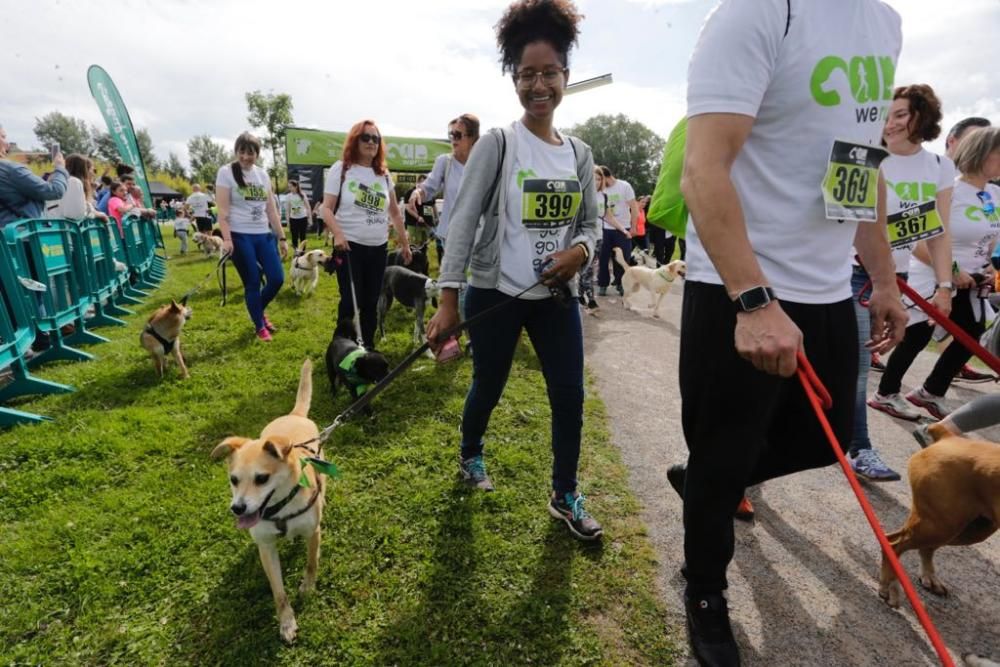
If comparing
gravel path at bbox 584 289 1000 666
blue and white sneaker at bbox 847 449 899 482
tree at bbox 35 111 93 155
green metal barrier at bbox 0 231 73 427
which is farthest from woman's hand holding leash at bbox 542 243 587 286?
tree at bbox 35 111 93 155

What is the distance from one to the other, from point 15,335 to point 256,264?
6.62 feet

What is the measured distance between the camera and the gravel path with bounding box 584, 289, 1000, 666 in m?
1.96

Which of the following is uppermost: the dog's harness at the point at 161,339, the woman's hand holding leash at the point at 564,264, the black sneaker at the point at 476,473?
the woman's hand holding leash at the point at 564,264

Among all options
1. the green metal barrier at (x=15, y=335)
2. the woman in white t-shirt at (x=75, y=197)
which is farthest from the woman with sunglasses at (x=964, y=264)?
the woman in white t-shirt at (x=75, y=197)

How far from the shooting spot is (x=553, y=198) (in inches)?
90.9

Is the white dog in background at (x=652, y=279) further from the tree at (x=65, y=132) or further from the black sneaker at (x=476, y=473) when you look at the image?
the tree at (x=65, y=132)

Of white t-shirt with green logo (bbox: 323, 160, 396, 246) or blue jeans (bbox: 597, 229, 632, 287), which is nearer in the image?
white t-shirt with green logo (bbox: 323, 160, 396, 246)

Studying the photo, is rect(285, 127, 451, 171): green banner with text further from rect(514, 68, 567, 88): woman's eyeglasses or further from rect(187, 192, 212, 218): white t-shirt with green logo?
rect(514, 68, 567, 88): woman's eyeglasses

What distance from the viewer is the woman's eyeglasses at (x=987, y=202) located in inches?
143

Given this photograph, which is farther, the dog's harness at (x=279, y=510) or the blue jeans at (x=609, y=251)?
the blue jeans at (x=609, y=251)

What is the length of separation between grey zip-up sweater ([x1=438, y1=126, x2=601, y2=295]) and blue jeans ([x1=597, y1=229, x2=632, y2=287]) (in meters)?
6.14

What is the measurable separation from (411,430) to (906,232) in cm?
353

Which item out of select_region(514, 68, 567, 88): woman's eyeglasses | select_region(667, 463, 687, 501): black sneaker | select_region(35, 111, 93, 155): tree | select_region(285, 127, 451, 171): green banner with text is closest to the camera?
select_region(514, 68, 567, 88): woman's eyeglasses

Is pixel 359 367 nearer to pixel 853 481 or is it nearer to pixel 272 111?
pixel 853 481
